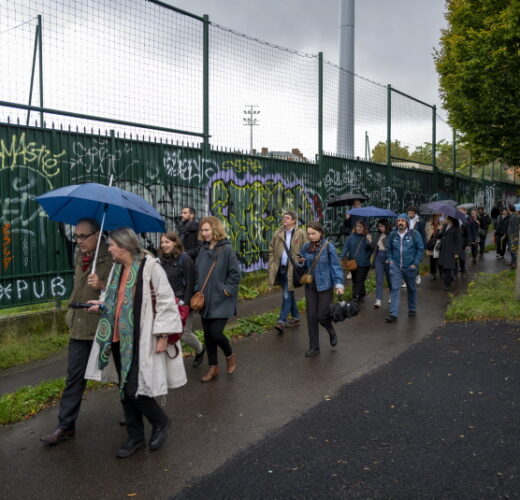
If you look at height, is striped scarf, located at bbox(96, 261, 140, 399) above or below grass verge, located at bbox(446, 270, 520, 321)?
above

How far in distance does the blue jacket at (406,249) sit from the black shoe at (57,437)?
627cm

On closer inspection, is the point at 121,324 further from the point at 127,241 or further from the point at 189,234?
the point at 189,234

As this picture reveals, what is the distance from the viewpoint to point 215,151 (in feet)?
34.0

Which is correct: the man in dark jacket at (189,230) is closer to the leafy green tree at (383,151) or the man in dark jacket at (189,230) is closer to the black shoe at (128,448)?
the black shoe at (128,448)

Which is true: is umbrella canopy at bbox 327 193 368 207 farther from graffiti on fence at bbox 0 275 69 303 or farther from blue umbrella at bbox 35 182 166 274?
blue umbrella at bbox 35 182 166 274

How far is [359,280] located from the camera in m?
10.3

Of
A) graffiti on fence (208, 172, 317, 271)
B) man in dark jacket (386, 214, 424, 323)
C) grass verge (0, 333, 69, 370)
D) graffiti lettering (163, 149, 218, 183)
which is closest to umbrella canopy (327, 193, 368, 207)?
graffiti on fence (208, 172, 317, 271)

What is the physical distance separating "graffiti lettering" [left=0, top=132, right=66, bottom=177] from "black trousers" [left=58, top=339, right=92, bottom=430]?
373cm

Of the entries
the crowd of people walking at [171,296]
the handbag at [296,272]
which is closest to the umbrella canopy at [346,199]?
the crowd of people walking at [171,296]

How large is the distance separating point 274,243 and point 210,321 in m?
2.65

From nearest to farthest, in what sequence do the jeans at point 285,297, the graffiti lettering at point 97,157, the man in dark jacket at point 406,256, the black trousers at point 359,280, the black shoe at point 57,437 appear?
the black shoe at point 57,437 < the graffiti lettering at point 97,157 < the jeans at point 285,297 < the man in dark jacket at point 406,256 < the black trousers at point 359,280

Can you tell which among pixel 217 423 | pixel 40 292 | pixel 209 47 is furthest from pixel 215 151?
pixel 217 423

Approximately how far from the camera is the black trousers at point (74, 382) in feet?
14.4

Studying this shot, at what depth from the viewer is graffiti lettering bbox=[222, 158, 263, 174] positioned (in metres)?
10.8
